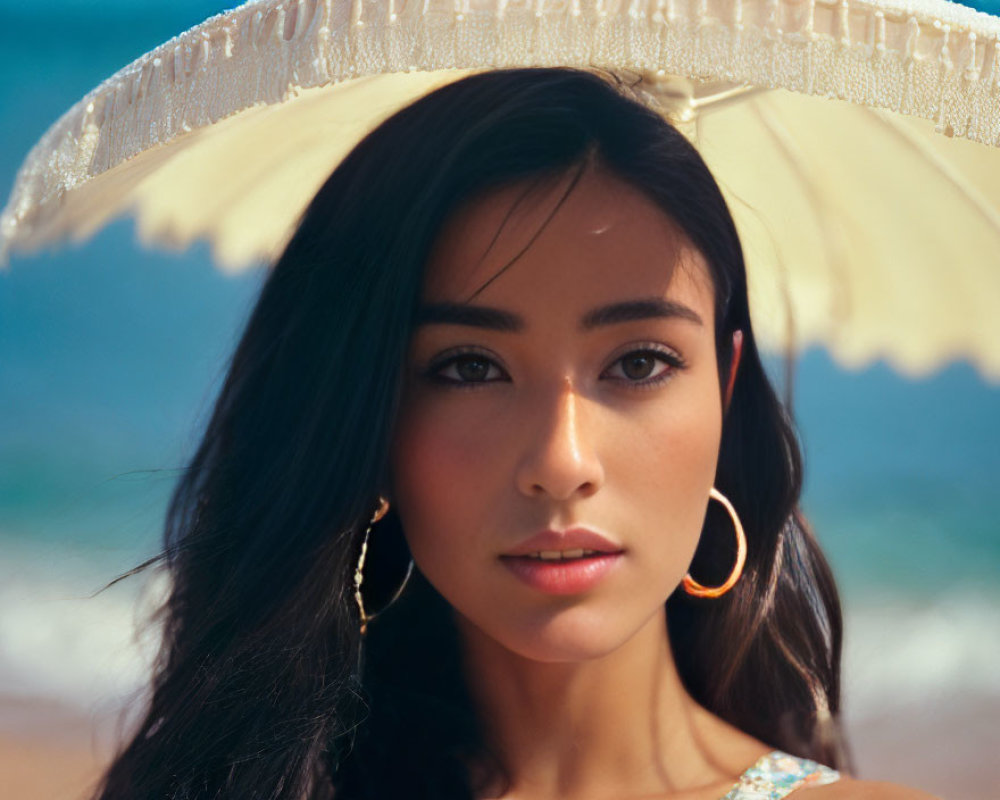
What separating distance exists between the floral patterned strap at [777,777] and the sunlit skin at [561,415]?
11 centimetres

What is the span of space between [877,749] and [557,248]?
8.57ft

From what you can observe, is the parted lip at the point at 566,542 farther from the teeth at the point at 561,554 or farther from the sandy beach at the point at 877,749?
the sandy beach at the point at 877,749

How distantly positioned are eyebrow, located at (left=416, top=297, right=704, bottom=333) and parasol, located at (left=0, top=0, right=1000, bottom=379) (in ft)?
1.25

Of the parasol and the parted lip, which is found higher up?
the parasol

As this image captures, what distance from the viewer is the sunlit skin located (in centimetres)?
210

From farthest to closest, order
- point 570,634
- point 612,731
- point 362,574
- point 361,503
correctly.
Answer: point 362,574, point 612,731, point 361,503, point 570,634

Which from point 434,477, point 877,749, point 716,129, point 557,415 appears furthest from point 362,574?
point 877,749

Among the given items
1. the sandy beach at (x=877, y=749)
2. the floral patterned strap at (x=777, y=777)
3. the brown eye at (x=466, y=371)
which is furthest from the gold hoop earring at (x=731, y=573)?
the sandy beach at (x=877, y=749)

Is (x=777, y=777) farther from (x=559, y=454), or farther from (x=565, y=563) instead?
(x=559, y=454)

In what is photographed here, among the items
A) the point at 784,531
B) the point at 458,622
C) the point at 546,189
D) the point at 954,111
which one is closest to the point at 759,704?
the point at 784,531

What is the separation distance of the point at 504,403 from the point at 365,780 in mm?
851

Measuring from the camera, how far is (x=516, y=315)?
83.3 inches

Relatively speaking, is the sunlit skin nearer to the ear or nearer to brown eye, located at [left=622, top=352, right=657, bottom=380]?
brown eye, located at [left=622, top=352, right=657, bottom=380]

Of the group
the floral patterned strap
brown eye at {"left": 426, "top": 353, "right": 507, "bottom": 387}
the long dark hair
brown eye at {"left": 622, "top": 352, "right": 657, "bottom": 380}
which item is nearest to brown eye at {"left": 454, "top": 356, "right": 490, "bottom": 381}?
brown eye at {"left": 426, "top": 353, "right": 507, "bottom": 387}
